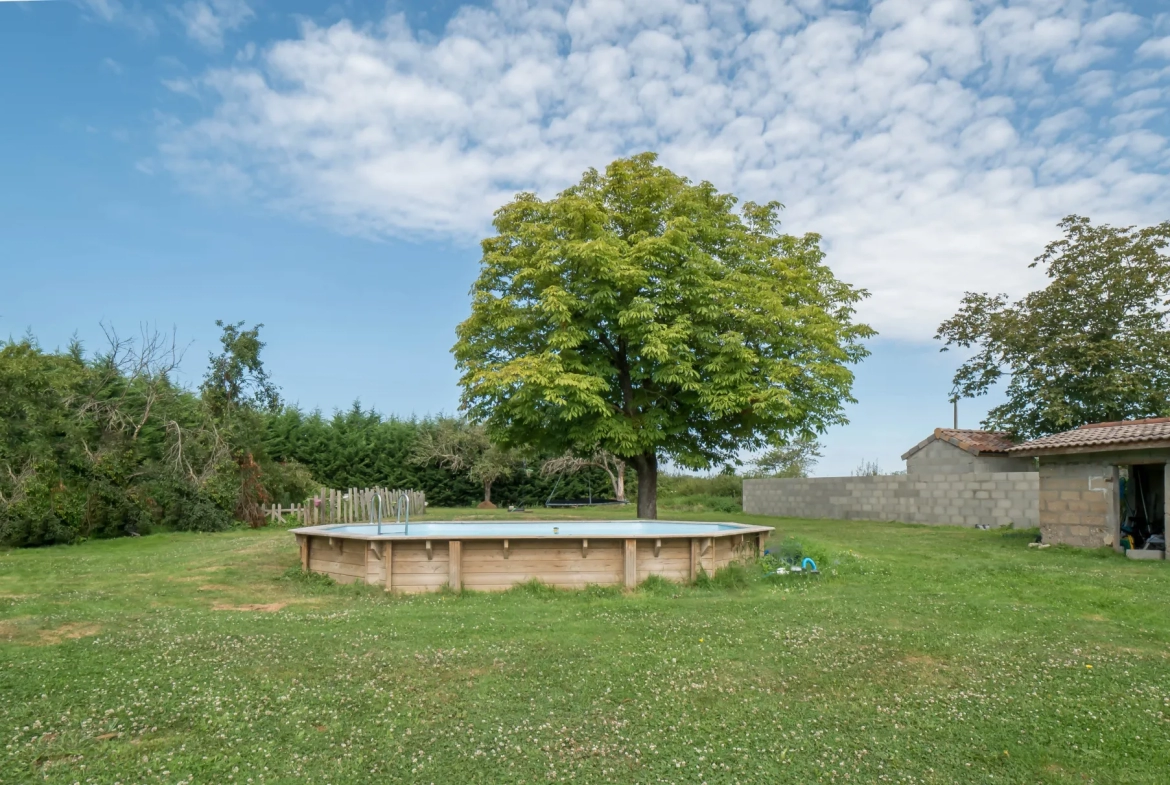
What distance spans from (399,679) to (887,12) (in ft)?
43.3

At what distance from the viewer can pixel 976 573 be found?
37.9 ft

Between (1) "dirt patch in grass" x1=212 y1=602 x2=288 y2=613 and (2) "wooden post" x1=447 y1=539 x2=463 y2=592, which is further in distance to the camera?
(2) "wooden post" x1=447 y1=539 x2=463 y2=592

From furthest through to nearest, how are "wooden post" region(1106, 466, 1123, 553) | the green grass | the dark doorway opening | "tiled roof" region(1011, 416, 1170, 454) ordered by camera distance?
the dark doorway opening → "wooden post" region(1106, 466, 1123, 553) → "tiled roof" region(1011, 416, 1170, 454) → the green grass

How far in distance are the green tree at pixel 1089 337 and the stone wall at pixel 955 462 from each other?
2.17 metres

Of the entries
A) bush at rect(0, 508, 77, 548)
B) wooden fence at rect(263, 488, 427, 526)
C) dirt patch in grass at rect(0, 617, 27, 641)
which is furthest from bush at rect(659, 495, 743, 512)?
dirt patch in grass at rect(0, 617, 27, 641)

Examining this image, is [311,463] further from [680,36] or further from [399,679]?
[399,679]

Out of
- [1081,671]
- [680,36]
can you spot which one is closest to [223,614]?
[1081,671]

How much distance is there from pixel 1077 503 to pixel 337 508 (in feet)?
61.5

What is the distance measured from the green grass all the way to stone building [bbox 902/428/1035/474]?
49.1 ft

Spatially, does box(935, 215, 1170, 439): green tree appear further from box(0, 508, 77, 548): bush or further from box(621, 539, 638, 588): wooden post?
box(0, 508, 77, 548): bush

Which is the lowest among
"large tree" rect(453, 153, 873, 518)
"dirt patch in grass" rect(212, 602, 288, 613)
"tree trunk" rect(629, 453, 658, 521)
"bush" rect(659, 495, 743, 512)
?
"bush" rect(659, 495, 743, 512)

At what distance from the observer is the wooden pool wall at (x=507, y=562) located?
967 centimetres

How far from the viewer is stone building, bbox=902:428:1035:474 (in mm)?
23969

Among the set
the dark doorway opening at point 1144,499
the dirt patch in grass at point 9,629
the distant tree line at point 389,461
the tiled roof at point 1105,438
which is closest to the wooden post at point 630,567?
the dirt patch in grass at point 9,629
